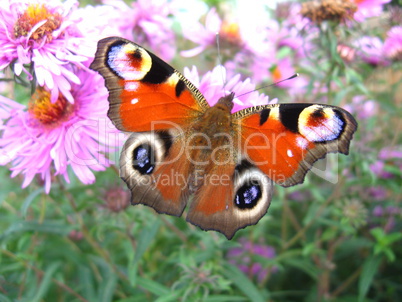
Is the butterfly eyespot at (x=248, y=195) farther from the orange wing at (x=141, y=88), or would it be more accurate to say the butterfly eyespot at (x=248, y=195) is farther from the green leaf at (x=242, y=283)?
the green leaf at (x=242, y=283)

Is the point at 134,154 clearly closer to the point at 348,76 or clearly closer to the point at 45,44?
the point at 45,44

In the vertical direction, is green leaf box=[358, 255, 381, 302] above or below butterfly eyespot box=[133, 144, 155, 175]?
below

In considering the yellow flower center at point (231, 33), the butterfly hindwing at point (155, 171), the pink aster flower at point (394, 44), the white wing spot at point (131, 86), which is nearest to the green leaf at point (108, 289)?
the butterfly hindwing at point (155, 171)

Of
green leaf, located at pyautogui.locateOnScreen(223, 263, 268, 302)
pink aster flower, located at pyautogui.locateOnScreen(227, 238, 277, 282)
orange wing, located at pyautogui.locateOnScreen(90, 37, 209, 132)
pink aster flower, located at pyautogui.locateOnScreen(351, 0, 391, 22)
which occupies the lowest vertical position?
pink aster flower, located at pyautogui.locateOnScreen(227, 238, 277, 282)

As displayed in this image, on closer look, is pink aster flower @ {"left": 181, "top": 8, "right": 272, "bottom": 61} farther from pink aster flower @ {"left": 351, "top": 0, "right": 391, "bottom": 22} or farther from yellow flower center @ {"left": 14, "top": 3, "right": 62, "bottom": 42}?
yellow flower center @ {"left": 14, "top": 3, "right": 62, "bottom": 42}

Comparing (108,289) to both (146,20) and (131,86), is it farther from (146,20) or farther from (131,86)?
(146,20)

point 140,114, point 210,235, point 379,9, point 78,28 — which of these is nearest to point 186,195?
point 140,114

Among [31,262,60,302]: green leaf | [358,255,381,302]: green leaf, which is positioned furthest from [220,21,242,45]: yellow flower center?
[31,262,60,302]: green leaf
